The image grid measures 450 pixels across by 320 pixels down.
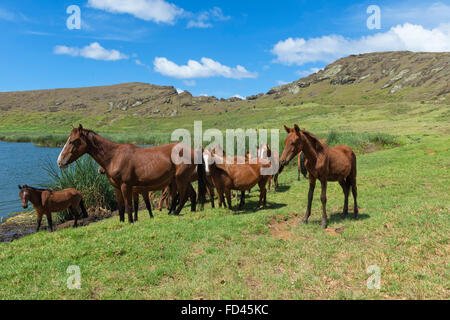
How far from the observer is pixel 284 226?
7988 mm

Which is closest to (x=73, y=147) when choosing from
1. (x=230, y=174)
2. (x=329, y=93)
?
(x=230, y=174)

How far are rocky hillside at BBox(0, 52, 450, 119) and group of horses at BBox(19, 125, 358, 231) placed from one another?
105948mm

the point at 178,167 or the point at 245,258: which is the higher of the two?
the point at 178,167

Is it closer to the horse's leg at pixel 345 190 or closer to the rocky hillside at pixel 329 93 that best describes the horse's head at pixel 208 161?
the horse's leg at pixel 345 190

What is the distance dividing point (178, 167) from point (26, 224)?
9.13m

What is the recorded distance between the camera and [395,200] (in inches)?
Answer: 402

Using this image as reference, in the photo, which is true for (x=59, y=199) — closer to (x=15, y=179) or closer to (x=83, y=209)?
(x=83, y=209)

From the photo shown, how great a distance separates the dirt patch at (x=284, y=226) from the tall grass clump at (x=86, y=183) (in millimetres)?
9893

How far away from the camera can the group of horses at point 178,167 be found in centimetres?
756

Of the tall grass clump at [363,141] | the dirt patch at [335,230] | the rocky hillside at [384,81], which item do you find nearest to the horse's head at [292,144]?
the dirt patch at [335,230]

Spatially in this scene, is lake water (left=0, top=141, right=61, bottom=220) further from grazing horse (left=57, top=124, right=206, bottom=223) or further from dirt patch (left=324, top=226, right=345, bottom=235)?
dirt patch (left=324, top=226, right=345, bottom=235)
